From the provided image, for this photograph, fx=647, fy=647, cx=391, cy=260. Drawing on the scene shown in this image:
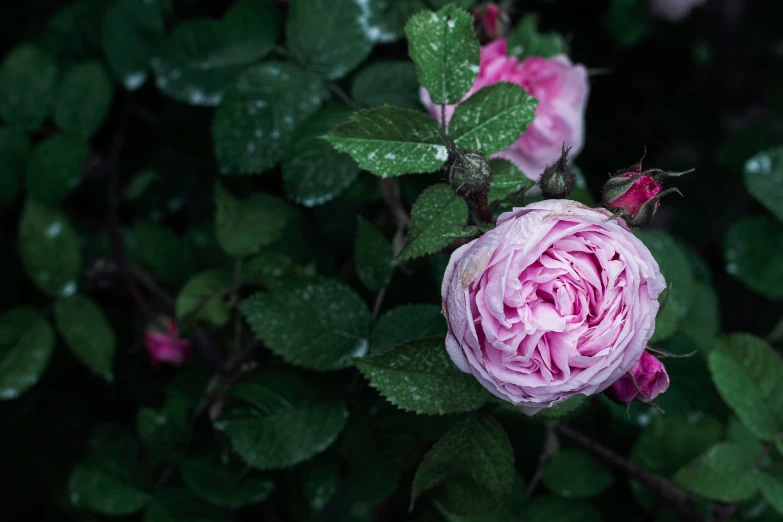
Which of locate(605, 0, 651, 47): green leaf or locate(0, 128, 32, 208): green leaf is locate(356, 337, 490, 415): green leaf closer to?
locate(0, 128, 32, 208): green leaf

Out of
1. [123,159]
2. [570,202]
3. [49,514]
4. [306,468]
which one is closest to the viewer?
[570,202]

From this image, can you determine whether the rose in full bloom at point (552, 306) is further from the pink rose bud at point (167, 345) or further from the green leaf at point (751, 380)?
the pink rose bud at point (167, 345)

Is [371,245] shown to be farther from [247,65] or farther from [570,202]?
[247,65]

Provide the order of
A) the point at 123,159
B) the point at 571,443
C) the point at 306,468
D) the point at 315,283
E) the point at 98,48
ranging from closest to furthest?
the point at 315,283 < the point at 306,468 < the point at 571,443 < the point at 98,48 < the point at 123,159

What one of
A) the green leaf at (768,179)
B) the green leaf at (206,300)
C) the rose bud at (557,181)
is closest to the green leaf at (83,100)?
the green leaf at (206,300)

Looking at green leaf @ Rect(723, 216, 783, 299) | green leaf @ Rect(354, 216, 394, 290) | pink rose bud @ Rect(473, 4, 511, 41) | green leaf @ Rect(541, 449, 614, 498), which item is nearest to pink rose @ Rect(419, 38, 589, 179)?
pink rose bud @ Rect(473, 4, 511, 41)

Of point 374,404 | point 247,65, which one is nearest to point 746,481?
point 374,404
